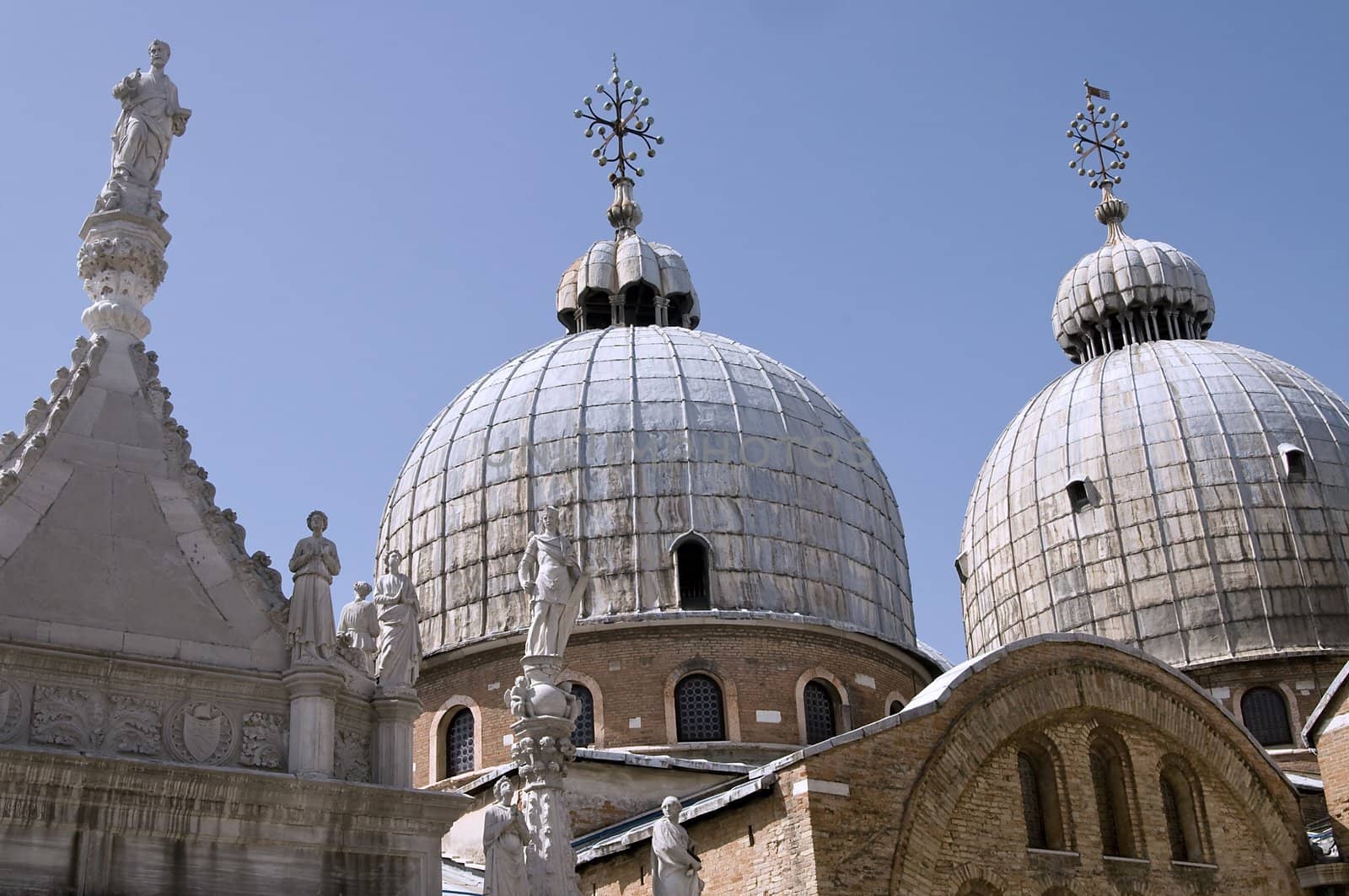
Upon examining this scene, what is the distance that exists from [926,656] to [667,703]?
6.37 m

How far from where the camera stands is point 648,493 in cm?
3183

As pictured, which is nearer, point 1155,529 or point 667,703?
point 667,703

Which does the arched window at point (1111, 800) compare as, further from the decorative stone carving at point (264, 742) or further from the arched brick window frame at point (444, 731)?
the decorative stone carving at point (264, 742)

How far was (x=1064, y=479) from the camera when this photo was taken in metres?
41.5

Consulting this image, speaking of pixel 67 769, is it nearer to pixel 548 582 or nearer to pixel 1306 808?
pixel 548 582

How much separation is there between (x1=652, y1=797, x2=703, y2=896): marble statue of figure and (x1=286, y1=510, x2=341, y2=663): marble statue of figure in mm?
4177

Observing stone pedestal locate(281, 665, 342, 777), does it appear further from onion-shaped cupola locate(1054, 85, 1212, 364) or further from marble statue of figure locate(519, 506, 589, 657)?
onion-shaped cupola locate(1054, 85, 1212, 364)

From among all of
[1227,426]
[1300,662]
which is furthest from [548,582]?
[1227,426]

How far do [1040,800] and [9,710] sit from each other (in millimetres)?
15474

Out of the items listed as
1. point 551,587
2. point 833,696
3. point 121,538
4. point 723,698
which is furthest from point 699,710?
point 121,538

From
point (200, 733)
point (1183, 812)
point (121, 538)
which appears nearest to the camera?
point (200, 733)

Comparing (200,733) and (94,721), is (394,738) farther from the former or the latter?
(94,721)

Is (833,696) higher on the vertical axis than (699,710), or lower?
higher

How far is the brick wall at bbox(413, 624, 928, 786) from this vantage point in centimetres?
2944
